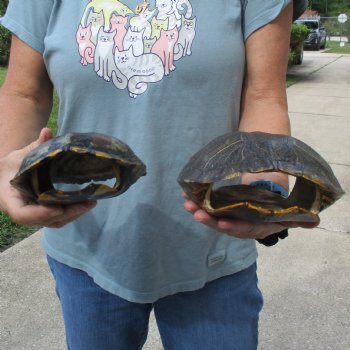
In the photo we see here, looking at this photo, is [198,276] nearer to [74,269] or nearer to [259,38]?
[74,269]

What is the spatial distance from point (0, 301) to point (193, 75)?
2243 mm

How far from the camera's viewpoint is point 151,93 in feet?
4.30

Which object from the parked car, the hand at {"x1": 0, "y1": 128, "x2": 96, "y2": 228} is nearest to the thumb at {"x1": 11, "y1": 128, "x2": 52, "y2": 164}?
the hand at {"x1": 0, "y1": 128, "x2": 96, "y2": 228}

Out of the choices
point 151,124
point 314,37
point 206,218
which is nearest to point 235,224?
point 206,218

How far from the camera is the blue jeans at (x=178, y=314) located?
56.9 inches

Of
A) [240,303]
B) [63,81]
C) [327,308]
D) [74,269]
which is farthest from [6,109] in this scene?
[327,308]

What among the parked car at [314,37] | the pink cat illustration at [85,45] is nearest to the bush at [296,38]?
the parked car at [314,37]

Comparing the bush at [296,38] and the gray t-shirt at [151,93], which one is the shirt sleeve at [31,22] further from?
the bush at [296,38]

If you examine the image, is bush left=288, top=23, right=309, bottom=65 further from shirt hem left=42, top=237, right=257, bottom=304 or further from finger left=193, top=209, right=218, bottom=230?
finger left=193, top=209, right=218, bottom=230

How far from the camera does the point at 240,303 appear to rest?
4.75ft

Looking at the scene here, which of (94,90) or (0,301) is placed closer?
(94,90)

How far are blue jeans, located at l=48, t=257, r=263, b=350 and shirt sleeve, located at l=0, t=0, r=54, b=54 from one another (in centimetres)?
67

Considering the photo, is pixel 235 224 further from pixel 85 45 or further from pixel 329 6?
pixel 329 6

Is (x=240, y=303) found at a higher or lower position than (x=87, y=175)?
lower
